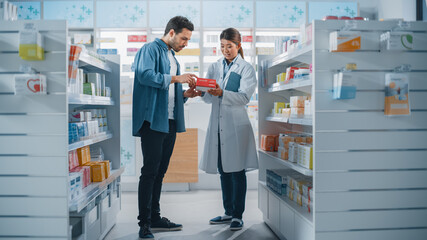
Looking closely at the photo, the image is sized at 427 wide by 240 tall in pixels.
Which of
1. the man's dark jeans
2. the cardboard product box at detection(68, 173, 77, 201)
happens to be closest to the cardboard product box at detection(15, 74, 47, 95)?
the cardboard product box at detection(68, 173, 77, 201)

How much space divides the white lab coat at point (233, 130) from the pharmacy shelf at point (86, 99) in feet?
3.27

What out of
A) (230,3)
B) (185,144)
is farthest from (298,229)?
(230,3)

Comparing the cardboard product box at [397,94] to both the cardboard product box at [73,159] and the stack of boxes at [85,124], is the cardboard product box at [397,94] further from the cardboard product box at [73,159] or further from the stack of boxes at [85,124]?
the cardboard product box at [73,159]

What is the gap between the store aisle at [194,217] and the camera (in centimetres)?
315

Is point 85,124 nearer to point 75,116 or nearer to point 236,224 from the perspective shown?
point 75,116

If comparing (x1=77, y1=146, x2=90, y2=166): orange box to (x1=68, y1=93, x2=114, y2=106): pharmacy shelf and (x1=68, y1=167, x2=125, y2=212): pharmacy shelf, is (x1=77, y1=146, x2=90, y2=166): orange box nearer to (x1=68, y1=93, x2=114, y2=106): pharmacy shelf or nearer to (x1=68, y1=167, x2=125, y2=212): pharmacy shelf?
(x1=68, y1=167, x2=125, y2=212): pharmacy shelf

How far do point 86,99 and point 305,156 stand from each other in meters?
1.68

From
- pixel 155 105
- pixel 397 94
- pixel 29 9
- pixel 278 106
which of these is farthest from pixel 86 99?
pixel 29 9

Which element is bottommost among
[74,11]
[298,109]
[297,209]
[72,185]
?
[297,209]

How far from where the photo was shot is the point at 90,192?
2664mm

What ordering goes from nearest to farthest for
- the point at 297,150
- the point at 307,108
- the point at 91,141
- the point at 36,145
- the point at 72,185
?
1. the point at 36,145
2. the point at 72,185
3. the point at 307,108
4. the point at 297,150
5. the point at 91,141

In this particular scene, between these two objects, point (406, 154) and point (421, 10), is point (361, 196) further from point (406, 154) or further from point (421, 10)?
point (421, 10)

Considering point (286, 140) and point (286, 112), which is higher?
point (286, 112)

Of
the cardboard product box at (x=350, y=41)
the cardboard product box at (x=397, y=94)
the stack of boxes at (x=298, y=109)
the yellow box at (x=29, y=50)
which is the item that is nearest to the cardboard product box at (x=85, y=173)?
the yellow box at (x=29, y=50)
